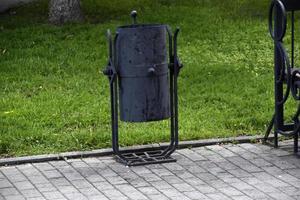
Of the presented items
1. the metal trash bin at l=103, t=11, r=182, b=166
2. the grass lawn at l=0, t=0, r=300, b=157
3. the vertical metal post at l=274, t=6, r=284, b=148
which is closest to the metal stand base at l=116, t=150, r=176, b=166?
the metal trash bin at l=103, t=11, r=182, b=166

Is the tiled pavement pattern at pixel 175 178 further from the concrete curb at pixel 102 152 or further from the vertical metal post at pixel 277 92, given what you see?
the vertical metal post at pixel 277 92

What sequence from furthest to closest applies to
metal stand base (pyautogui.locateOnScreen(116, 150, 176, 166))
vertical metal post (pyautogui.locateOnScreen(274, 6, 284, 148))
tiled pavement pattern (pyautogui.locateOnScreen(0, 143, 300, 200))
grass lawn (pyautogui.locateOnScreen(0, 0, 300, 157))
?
grass lawn (pyautogui.locateOnScreen(0, 0, 300, 157)) → vertical metal post (pyautogui.locateOnScreen(274, 6, 284, 148)) → metal stand base (pyautogui.locateOnScreen(116, 150, 176, 166)) → tiled pavement pattern (pyautogui.locateOnScreen(0, 143, 300, 200))

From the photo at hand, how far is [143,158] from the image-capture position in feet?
23.6

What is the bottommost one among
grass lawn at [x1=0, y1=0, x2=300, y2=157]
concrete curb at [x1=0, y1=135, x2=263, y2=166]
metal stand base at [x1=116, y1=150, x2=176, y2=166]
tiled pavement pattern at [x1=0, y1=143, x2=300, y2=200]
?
tiled pavement pattern at [x1=0, y1=143, x2=300, y2=200]

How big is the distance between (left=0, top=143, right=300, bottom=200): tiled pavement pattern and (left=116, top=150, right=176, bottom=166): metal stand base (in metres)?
0.07

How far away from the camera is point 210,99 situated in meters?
9.23

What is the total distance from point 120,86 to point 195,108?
6.50 feet

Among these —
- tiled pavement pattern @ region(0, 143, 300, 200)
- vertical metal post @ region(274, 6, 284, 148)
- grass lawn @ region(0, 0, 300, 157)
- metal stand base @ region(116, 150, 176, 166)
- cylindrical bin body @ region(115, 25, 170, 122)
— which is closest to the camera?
tiled pavement pattern @ region(0, 143, 300, 200)

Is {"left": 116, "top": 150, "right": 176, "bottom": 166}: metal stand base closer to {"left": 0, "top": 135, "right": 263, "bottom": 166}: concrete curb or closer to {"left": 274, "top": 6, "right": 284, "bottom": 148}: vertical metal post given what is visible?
{"left": 0, "top": 135, "right": 263, "bottom": 166}: concrete curb

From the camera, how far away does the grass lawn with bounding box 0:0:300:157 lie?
7.96m

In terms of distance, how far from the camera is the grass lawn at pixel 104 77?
7957mm

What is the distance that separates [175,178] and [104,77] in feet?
12.8

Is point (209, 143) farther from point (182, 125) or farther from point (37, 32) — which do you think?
point (37, 32)

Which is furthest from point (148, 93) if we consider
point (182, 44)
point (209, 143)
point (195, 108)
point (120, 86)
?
point (182, 44)
